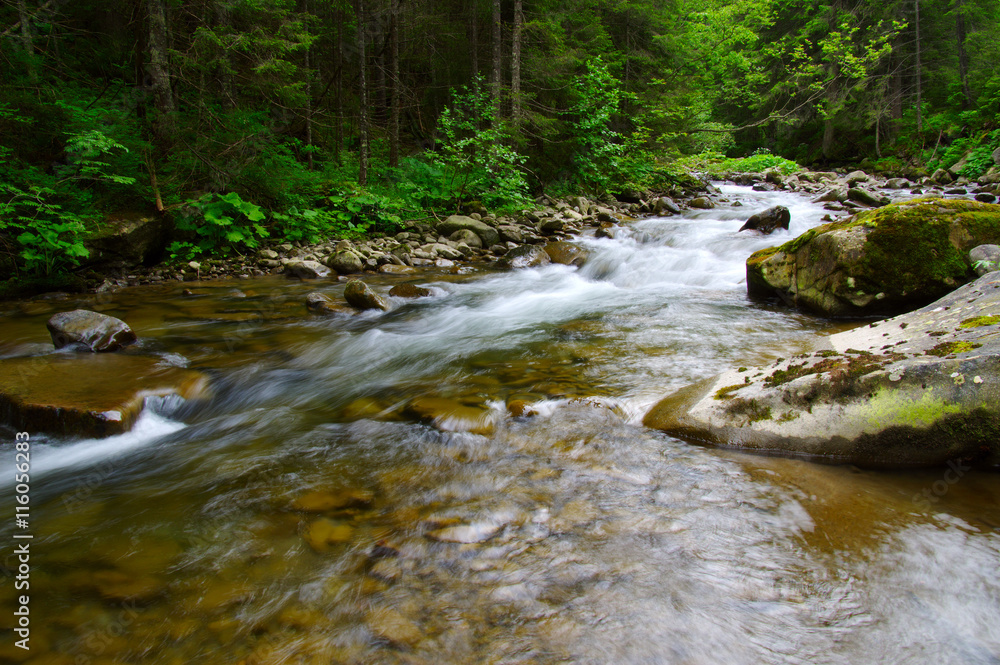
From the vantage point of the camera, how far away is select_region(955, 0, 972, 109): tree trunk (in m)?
20.0

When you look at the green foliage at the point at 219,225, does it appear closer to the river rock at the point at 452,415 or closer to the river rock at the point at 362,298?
the river rock at the point at 362,298

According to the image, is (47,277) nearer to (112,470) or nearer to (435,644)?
(112,470)

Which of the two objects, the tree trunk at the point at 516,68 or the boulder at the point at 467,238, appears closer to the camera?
the boulder at the point at 467,238

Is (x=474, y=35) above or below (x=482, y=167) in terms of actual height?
above

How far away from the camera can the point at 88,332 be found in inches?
193

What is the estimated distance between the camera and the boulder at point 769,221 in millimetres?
10258

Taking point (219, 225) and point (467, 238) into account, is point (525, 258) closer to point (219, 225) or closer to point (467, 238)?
point (467, 238)

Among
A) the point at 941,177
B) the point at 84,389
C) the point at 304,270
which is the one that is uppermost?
the point at 941,177

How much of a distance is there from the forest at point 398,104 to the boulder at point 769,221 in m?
2.41

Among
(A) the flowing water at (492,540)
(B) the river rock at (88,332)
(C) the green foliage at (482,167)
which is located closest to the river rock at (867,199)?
(C) the green foliage at (482,167)

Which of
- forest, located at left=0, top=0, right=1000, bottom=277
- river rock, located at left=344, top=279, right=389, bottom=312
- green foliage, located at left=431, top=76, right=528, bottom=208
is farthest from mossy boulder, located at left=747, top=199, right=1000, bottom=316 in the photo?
green foliage, located at left=431, top=76, right=528, bottom=208

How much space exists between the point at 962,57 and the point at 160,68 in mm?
29132

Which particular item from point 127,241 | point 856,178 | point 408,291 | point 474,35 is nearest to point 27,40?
point 127,241

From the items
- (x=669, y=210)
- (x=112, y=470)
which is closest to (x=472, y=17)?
(x=669, y=210)
